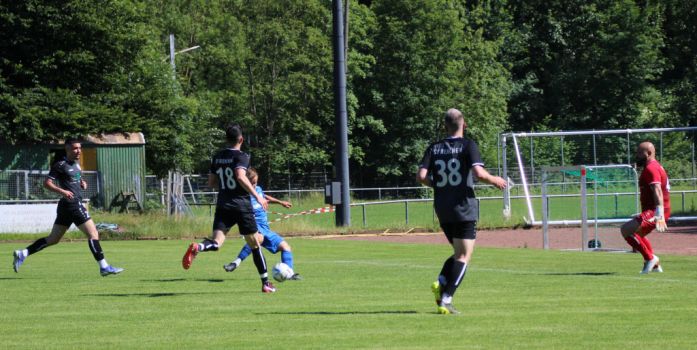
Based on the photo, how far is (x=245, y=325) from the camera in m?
10.6

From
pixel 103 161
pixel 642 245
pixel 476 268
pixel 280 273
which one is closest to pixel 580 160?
pixel 103 161

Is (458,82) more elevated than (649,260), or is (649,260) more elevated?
(458,82)

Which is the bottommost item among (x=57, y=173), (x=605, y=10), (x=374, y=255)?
(x=374, y=255)

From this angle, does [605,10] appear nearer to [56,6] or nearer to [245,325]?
[56,6]

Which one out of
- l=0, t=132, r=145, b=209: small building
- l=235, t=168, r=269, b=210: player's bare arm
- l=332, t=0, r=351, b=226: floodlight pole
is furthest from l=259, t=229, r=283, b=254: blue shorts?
l=0, t=132, r=145, b=209: small building

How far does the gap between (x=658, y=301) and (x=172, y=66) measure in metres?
36.3

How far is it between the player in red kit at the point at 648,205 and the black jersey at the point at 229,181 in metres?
5.98

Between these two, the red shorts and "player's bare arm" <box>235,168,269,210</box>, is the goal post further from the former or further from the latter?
"player's bare arm" <box>235,168,269,210</box>

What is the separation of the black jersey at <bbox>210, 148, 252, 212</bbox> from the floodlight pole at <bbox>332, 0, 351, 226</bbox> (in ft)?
70.4

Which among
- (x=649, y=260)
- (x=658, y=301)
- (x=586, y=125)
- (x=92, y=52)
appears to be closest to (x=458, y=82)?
(x=586, y=125)

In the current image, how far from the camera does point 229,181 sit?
14094mm

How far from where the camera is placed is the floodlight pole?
1391 inches

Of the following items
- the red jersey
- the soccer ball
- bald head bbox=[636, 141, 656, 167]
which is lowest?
the soccer ball

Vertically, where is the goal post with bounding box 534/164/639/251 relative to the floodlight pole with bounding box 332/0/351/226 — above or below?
below
